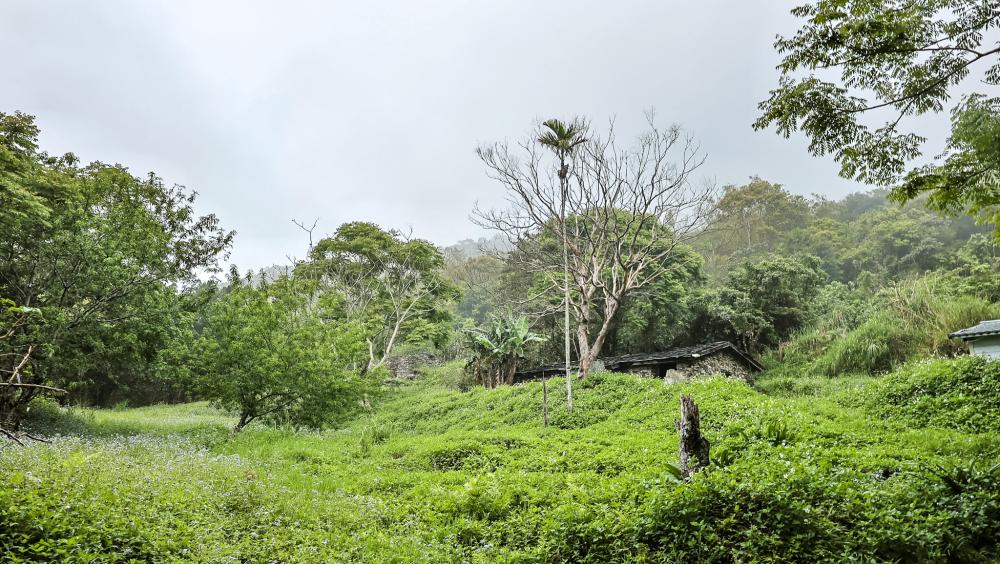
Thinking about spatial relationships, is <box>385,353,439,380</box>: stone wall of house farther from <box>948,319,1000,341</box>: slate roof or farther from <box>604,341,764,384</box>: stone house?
<box>948,319,1000,341</box>: slate roof

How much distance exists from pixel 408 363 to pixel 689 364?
1012 inches

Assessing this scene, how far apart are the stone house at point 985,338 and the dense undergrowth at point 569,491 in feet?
13.9

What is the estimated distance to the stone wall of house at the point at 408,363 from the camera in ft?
129

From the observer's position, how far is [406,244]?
2941 centimetres

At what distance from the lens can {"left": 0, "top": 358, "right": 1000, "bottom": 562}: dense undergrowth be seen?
458 centimetres

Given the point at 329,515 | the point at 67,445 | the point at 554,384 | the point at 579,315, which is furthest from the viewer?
the point at 579,315

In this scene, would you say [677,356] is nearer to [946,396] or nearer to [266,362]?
[946,396]

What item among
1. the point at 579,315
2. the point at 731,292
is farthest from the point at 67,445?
the point at 731,292

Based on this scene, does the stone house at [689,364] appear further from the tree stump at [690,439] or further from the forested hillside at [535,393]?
the tree stump at [690,439]

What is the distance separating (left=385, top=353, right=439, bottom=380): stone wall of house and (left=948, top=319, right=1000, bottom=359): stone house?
30735mm

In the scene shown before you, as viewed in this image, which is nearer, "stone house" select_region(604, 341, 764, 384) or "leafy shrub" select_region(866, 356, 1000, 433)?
"leafy shrub" select_region(866, 356, 1000, 433)

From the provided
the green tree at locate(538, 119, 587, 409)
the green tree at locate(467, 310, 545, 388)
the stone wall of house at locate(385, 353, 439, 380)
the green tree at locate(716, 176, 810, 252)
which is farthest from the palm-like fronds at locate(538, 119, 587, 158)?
the green tree at locate(716, 176, 810, 252)

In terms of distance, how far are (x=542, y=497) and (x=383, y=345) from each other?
79.0ft

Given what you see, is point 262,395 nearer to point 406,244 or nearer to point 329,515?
point 329,515
